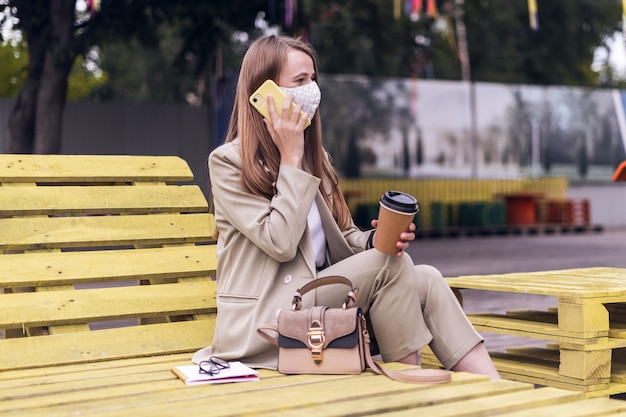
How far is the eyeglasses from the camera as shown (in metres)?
2.99

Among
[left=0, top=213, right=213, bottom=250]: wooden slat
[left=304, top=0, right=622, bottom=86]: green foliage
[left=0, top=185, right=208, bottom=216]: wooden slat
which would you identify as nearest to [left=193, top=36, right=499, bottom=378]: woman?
[left=0, top=213, right=213, bottom=250]: wooden slat

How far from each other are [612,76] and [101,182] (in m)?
38.2

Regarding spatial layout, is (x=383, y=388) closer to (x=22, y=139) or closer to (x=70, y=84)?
(x=22, y=139)

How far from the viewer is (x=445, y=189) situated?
811 inches

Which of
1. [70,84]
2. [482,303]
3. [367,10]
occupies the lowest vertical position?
[482,303]

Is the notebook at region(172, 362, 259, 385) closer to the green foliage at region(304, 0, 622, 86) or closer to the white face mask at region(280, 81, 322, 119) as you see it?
the white face mask at region(280, 81, 322, 119)

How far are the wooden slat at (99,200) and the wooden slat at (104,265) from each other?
0.23 m

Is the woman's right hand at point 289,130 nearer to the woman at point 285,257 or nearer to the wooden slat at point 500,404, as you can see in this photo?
the woman at point 285,257

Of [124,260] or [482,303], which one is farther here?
[482,303]

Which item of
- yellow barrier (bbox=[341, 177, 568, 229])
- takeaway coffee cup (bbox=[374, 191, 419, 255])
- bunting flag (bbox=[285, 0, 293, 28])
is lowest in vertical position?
yellow barrier (bbox=[341, 177, 568, 229])

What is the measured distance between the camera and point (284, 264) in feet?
10.6

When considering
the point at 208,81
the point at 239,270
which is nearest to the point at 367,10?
the point at 208,81

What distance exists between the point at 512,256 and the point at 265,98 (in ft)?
36.6

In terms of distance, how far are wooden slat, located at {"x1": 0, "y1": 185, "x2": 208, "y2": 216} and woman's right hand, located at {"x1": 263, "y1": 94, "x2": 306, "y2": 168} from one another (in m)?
1.25
